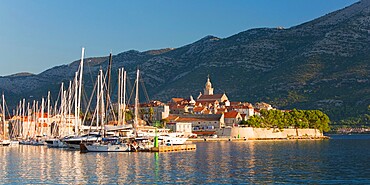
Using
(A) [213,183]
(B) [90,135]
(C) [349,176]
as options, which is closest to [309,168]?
(C) [349,176]

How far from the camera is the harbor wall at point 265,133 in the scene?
417 ft

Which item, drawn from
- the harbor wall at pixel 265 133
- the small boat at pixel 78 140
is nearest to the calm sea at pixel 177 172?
the small boat at pixel 78 140

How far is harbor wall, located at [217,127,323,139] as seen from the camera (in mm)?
127062

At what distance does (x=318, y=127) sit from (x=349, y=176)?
10345cm

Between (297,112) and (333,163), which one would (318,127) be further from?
(333,163)

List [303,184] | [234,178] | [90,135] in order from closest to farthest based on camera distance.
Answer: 1. [303,184]
2. [234,178]
3. [90,135]

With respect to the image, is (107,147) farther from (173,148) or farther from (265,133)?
(265,133)

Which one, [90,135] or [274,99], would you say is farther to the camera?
[274,99]

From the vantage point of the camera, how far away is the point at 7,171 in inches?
1797

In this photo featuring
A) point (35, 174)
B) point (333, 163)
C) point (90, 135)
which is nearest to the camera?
point (35, 174)

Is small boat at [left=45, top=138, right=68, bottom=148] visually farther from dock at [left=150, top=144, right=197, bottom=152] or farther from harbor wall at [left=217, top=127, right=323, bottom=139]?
harbor wall at [left=217, top=127, right=323, bottom=139]

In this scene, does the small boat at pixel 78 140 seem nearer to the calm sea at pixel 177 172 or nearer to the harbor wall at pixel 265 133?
the calm sea at pixel 177 172

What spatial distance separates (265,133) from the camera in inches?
5217

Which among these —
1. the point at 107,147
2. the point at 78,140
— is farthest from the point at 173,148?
the point at 78,140
